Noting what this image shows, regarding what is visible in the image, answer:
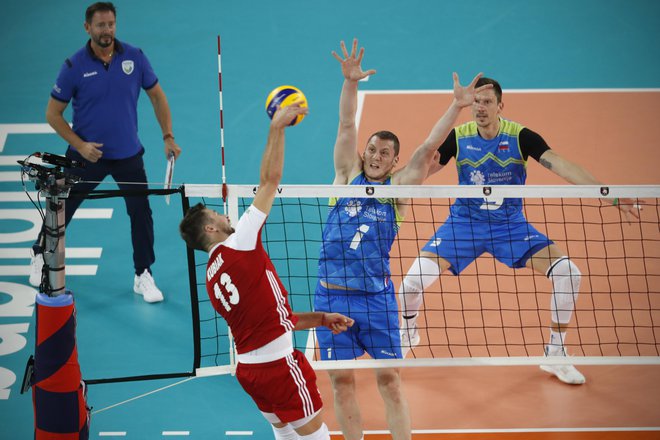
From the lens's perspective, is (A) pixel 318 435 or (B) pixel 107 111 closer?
(A) pixel 318 435

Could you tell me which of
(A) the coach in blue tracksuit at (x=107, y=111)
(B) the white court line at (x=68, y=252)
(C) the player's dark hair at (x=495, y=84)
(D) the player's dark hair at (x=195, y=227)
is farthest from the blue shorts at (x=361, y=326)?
(B) the white court line at (x=68, y=252)

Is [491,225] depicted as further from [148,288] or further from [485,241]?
[148,288]

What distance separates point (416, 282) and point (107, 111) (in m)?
4.08

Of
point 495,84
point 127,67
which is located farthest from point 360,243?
point 127,67

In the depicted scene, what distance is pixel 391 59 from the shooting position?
17.2 m

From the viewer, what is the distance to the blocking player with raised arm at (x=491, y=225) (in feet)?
31.2

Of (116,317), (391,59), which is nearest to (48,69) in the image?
(391,59)

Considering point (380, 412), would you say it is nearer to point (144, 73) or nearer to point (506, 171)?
point (506, 171)

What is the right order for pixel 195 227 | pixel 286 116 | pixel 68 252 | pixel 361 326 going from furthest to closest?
pixel 68 252 → pixel 361 326 → pixel 195 227 → pixel 286 116

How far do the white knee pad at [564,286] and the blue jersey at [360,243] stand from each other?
1881mm

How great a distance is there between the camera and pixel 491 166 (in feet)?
31.9

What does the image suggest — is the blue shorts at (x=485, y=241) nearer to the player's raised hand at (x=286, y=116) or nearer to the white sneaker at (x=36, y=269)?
the player's raised hand at (x=286, y=116)

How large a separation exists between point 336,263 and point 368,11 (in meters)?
11.4

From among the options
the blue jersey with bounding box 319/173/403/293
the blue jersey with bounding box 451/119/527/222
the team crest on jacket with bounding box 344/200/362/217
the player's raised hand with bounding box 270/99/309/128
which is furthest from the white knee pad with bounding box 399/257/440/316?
the player's raised hand with bounding box 270/99/309/128
